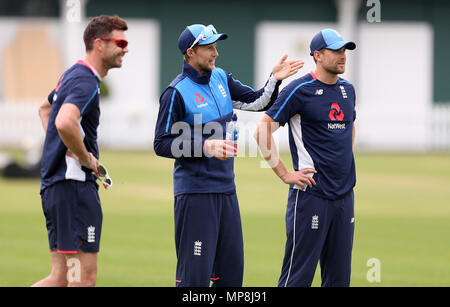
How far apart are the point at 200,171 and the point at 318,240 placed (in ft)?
3.90

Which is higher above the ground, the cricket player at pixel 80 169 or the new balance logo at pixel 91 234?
the cricket player at pixel 80 169

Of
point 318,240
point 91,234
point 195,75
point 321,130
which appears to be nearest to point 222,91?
point 195,75

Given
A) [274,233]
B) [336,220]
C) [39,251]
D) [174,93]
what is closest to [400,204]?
[274,233]

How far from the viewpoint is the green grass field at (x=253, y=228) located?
917cm

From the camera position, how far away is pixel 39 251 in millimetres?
10414

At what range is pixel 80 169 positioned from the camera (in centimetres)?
597

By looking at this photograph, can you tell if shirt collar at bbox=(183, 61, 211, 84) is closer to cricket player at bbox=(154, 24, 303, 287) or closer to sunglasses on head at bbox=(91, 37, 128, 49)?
cricket player at bbox=(154, 24, 303, 287)

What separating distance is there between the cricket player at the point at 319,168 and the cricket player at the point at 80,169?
154 cm

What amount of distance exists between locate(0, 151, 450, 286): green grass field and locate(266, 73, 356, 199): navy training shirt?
2287 mm

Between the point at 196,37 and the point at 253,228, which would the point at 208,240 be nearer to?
the point at 196,37

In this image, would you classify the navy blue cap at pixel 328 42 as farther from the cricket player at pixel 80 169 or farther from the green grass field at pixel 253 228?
the green grass field at pixel 253 228

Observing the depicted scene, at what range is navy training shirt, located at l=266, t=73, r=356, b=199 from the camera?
21.8 feet

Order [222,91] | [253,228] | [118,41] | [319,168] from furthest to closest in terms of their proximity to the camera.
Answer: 1. [253,228]
2. [319,168]
3. [222,91]
4. [118,41]

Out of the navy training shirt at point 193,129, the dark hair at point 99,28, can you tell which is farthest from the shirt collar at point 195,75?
the dark hair at point 99,28
